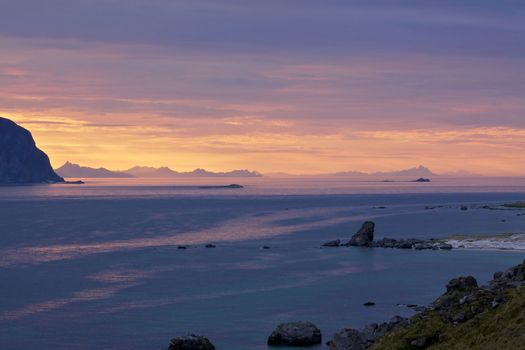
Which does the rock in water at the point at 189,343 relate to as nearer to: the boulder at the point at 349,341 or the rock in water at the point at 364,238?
the boulder at the point at 349,341

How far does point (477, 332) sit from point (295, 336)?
746 inches

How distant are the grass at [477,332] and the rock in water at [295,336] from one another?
11.8 m

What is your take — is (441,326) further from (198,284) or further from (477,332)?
(198,284)

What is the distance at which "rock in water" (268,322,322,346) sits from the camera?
5856cm

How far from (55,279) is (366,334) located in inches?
2170

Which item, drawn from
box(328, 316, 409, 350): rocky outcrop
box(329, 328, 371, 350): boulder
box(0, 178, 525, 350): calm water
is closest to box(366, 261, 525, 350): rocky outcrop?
box(328, 316, 409, 350): rocky outcrop

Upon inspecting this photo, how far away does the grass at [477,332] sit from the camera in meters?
39.9

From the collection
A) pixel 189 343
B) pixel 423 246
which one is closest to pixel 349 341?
pixel 189 343

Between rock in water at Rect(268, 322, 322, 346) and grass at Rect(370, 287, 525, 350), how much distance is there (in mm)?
11773

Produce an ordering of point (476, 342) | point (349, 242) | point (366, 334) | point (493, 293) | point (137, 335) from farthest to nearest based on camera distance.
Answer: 1. point (349, 242)
2. point (137, 335)
3. point (366, 334)
4. point (493, 293)
5. point (476, 342)

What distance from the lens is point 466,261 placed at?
11444 cm

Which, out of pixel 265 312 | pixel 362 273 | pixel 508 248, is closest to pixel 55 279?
pixel 265 312

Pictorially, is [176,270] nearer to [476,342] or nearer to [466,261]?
[466,261]

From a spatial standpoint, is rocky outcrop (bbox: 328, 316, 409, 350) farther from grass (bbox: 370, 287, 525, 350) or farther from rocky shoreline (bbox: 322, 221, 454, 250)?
rocky shoreline (bbox: 322, 221, 454, 250)
